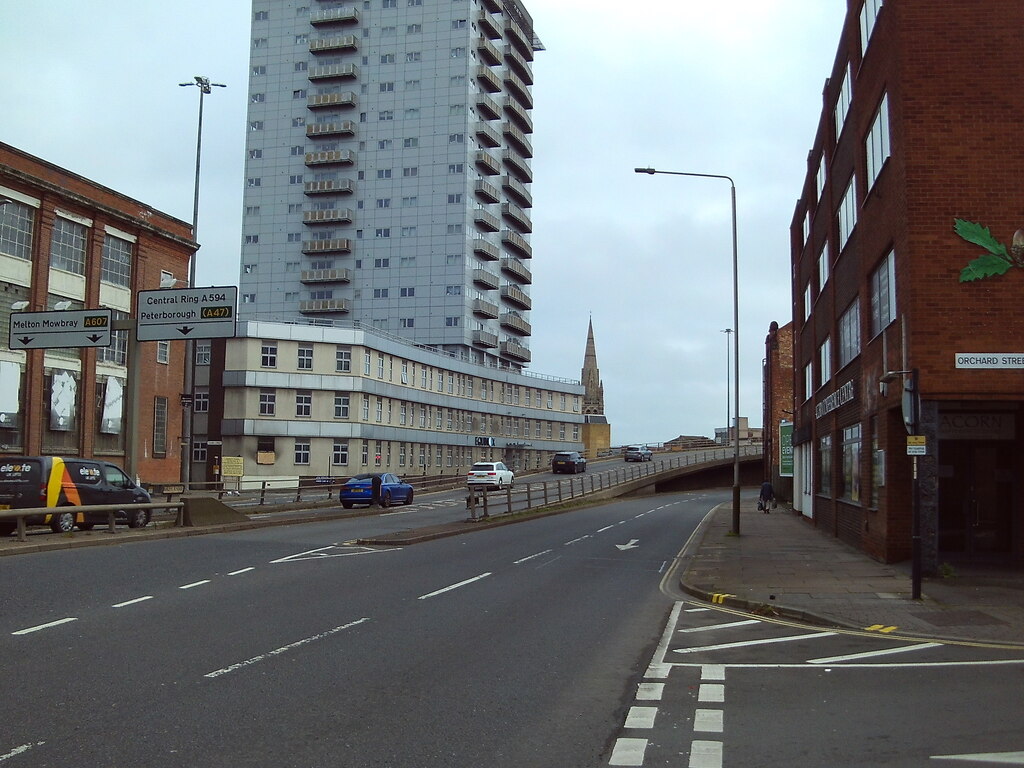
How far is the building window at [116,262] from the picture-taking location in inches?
1624

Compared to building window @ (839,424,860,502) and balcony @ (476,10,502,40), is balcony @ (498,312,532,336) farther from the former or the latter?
Result: building window @ (839,424,860,502)

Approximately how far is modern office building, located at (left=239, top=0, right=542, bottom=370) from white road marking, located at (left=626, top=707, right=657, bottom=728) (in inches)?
3431

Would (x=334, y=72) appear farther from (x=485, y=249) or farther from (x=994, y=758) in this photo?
(x=994, y=758)

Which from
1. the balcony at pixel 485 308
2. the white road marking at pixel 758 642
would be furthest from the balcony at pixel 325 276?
the white road marking at pixel 758 642

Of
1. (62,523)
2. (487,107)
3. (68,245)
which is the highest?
(487,107)

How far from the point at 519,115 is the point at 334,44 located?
21469 millimetres

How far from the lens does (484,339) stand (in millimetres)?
96812

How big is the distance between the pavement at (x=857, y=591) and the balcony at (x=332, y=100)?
85.7 meters

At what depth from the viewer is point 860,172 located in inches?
829

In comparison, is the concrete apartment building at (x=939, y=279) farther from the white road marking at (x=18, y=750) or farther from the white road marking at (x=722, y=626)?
the white road marking at (x=18, y=750)

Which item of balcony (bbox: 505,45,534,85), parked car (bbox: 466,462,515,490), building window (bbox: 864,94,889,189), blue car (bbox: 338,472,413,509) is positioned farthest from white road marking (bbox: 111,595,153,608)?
balcony (bbox: 505,45,534,85)

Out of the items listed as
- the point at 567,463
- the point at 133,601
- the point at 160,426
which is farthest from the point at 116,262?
the point at 567,463

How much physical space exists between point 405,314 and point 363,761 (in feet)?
299

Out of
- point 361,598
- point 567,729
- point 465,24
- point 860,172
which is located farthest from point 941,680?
point 465,24
